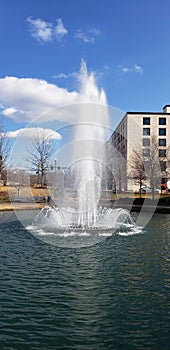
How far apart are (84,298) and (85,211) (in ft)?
49.9

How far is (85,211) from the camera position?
23609 millimetres

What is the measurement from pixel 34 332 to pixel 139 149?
5485cm

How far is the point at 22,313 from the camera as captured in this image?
24.4ft

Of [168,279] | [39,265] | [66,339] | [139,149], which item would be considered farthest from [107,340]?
[139,149]

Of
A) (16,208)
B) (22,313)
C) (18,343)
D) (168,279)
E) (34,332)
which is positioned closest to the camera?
(18,343)

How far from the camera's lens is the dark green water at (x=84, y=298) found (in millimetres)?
6340

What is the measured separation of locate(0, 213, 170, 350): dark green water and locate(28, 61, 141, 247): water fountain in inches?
132

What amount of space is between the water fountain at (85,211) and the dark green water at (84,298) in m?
3.37

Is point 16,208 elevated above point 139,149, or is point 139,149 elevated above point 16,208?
point 139,149

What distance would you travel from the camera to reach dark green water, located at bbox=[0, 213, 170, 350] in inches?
250

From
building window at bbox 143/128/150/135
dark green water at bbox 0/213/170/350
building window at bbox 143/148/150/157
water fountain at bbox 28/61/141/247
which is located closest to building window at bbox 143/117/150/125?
building window at bbox 143/128/150/135

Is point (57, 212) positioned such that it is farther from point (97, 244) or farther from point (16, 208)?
point (16, 208)

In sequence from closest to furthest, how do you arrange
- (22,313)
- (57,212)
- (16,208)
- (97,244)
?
(22,313), (97,244), (57,212), (16,208)

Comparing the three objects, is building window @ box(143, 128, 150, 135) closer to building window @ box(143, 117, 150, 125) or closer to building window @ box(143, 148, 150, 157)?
building window @ box(143, 117, 150, 125)
